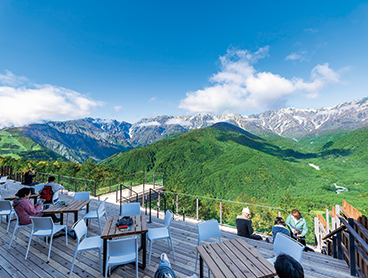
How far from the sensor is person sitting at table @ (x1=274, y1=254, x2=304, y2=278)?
52.8 inches

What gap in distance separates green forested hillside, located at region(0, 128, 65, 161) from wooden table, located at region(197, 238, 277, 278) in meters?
141

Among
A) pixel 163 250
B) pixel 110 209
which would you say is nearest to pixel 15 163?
pixel 110 209

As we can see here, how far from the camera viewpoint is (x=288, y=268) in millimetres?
1371

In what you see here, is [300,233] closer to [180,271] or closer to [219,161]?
[180,271]

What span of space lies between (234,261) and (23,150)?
173 meters

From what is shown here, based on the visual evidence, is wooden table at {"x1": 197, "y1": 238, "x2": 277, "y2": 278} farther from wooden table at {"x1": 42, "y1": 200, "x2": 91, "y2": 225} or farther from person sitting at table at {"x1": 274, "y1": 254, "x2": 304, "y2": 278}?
wooden table at {"x1": 42, "y1": 200, "x2": 91, "y2": 225}

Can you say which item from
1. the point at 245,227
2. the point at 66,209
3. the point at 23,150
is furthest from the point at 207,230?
the point at 23,150

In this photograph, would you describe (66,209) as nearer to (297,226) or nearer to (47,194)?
(47,194)

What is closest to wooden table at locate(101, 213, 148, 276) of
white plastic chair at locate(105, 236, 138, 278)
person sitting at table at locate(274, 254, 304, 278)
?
white plastic chair at locate(105, 236, 138, 278)

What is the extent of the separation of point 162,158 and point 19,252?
305 ft

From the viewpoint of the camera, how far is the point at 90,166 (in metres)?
40.9

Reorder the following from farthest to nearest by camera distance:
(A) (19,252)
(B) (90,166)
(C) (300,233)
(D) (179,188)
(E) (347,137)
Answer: (E) (347,137) < (D) (179,188) < (B) (90,166) < (C) (300,233) < (A) (19,252)

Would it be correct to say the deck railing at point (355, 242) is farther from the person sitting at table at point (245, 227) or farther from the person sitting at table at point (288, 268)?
the person sitting at table at point (288, 268)

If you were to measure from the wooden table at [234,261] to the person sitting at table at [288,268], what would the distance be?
0.85m
